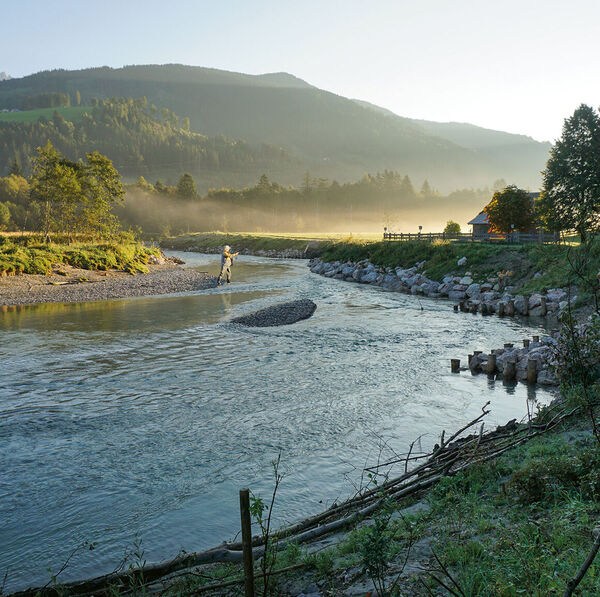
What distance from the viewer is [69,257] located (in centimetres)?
4719

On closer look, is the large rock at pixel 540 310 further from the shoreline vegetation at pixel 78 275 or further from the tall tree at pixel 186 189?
the tall tree at pixel 186 189

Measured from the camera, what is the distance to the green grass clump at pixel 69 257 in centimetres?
4051

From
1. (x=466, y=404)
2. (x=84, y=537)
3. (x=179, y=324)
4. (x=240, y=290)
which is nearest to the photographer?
(x=84, y=537)

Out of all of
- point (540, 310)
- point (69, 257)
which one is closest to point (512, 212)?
point (540, 310)

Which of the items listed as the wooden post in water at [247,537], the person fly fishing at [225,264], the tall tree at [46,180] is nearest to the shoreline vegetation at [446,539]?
the wooden post in water at [247,537]

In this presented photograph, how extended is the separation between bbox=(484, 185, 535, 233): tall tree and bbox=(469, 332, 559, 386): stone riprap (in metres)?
34.7

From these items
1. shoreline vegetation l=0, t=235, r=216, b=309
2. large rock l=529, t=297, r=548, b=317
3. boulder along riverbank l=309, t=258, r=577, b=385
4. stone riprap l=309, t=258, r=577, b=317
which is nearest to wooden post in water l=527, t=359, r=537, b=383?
boulder along riverbank l=309, t=258, r=577, b=385

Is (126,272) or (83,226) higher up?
(83,226)

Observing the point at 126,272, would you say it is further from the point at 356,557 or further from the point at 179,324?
the point at 356,557

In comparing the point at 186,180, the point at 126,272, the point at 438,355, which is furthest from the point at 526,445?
the point at 186,180

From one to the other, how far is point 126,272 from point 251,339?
3270 centimetres

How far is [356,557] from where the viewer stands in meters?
5.63

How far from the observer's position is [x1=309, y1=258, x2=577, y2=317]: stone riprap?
1077 inches

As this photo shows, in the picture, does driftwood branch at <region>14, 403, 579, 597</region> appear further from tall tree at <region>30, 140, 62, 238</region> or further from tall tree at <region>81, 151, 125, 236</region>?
tall tree at <region>81, 151, 125, 236</region>
